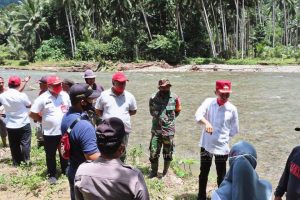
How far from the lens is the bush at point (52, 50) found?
5262 centimetres

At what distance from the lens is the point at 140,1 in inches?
1962

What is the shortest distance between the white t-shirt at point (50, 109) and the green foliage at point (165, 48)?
137ft

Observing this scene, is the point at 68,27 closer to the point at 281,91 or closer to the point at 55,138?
the point at 281,91

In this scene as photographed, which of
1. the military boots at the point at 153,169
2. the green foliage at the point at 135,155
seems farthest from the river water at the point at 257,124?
the military boots at the point at 153,169

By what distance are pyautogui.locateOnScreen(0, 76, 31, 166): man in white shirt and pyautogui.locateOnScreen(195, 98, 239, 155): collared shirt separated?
3365mm

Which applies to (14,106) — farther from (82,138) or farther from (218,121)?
(82,138)

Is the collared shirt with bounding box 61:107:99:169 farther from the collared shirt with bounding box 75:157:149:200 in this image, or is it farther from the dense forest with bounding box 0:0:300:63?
the dense forest with bounding box 0:0:300:63

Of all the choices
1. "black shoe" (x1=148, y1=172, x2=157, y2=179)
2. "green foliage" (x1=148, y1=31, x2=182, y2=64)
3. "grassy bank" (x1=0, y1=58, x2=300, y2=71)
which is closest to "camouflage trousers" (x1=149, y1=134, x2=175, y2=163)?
"black shoe" (x1=148, y1=172, x2=157, y2=179)

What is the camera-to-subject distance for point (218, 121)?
5.46 meters

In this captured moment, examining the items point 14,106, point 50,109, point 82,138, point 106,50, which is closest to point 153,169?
point 50,109

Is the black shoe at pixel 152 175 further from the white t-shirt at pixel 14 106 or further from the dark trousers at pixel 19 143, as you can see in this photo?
the white t-shirt at pixel 14 106

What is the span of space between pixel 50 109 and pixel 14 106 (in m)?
1.30

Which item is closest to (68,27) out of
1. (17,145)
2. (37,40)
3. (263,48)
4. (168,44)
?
(37,40)

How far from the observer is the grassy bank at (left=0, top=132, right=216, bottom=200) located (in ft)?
19.6
